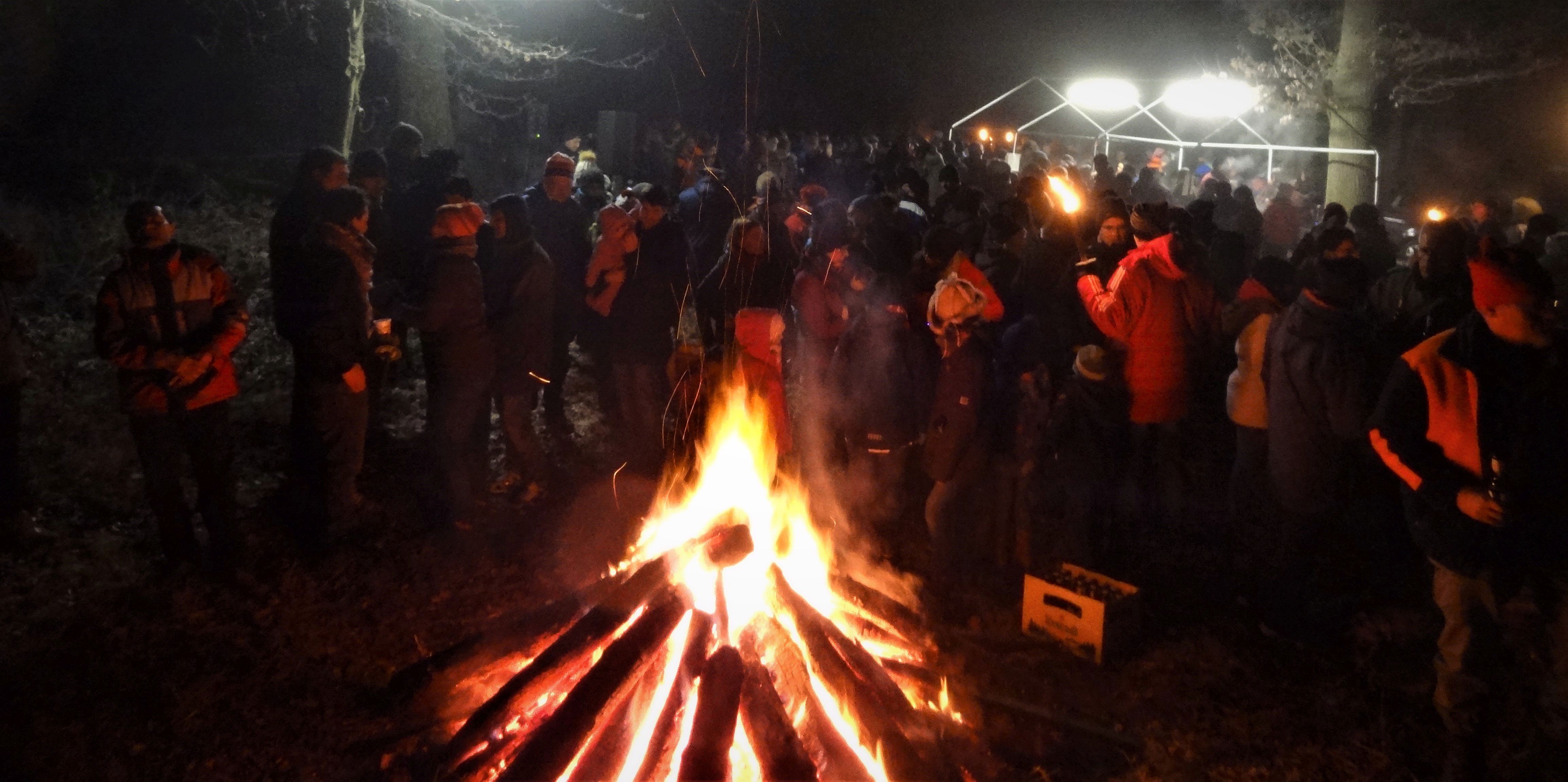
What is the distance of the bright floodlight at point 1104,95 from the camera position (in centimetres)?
1873

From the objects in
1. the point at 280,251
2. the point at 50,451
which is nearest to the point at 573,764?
the point at 280,251

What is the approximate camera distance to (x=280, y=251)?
582 cm

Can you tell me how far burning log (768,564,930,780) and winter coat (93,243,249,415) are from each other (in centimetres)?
332

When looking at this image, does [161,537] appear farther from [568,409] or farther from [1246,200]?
[1246,200]

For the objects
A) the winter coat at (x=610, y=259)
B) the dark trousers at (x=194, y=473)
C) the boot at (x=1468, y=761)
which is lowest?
the boot at (x=1468, y=761)

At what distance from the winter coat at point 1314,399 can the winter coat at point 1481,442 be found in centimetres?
77

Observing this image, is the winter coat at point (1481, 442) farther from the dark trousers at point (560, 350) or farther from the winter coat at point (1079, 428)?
the dark trousers at point (560, 350)

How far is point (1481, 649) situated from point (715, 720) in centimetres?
326

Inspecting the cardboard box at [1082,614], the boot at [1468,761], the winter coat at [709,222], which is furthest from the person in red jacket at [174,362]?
the boot at [1468,761]

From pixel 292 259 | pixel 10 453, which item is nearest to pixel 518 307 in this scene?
pixel 292 259

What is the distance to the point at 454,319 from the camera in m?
5.92

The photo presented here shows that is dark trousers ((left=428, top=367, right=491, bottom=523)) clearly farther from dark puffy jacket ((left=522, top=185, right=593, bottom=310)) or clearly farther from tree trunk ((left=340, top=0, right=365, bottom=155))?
tree trunk ((left=340, top=0, right=365, bottom=155))

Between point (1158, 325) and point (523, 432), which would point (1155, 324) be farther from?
point (523, 432)

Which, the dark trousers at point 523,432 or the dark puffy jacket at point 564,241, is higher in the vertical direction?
the dark puffy jacket at point 564,241
